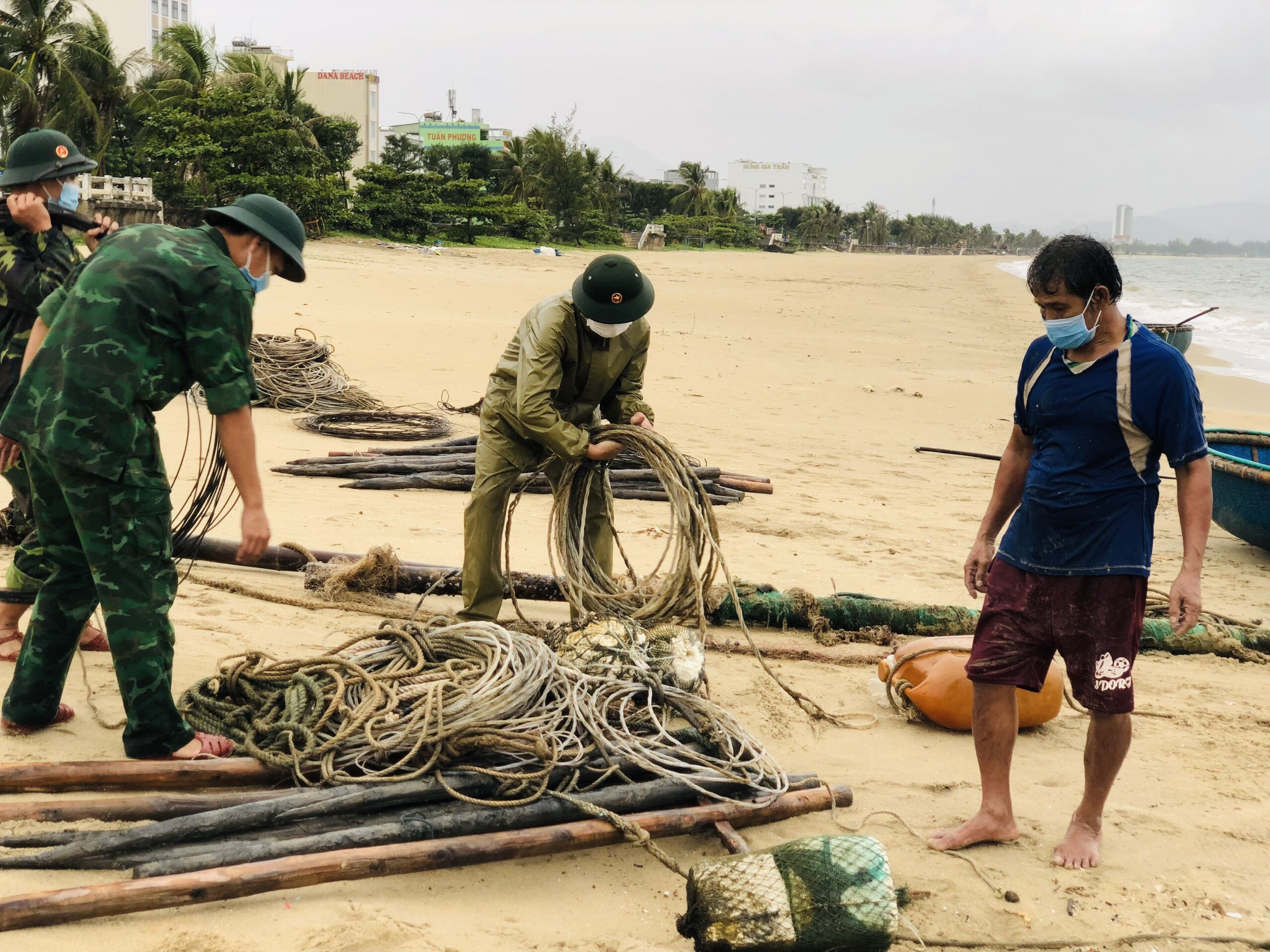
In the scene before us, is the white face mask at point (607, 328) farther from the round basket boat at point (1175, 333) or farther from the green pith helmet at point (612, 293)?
the round basket boat at point (1175, 333)

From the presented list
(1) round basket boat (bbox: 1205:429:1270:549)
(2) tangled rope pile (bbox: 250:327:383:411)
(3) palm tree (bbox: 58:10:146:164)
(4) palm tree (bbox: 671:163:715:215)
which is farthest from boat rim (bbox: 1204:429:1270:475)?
(4) palm tree (bbox: 671:163:715:215)

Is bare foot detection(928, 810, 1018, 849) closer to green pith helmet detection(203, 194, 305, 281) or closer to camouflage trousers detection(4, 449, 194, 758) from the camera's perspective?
camouflage trousers detection(4, 449, 194, 758)

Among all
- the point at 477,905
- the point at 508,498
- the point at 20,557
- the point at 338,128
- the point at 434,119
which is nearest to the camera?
the point at 477,905

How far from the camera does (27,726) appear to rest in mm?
3674

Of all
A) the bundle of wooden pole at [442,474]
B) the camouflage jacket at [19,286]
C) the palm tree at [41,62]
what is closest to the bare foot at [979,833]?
the camouflage jacket at [19,286]

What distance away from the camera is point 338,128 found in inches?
1716

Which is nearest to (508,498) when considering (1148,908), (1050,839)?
(1050,839)

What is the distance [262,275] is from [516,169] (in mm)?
54972

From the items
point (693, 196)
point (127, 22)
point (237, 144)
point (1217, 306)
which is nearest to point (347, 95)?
point (127, 22)

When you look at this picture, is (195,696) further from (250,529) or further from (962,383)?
(962,383)

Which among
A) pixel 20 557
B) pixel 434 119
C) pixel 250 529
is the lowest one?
pixel 20 557

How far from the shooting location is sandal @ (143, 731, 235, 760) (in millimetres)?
3504

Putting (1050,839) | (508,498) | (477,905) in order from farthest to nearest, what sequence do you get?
(508,498), (1050,839), (477,905)

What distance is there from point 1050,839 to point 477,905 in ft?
6.41
